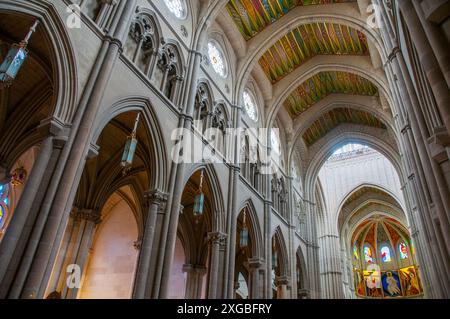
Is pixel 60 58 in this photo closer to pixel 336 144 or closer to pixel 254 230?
pixel 254 230

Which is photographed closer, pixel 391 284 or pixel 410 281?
pixel 410 281

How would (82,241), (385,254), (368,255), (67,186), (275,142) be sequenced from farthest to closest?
1. (368,255)
2. (385,254)
3. (275,142)
4. (82,241)
5. (67,186)

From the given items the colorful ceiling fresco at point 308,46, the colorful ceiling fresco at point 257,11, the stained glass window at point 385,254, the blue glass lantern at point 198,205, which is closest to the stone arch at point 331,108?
the colorful ceiling fresco at point 308,46

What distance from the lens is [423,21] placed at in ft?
18.1

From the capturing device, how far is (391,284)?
34938 mm

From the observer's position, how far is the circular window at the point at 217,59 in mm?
15242

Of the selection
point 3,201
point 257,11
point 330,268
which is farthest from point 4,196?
point 330,268

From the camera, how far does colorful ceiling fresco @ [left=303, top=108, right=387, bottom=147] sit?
78.1 feet

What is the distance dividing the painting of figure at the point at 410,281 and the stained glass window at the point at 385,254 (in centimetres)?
199

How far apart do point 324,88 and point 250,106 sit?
19.8ft

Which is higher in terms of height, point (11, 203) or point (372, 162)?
point (372, 162)
